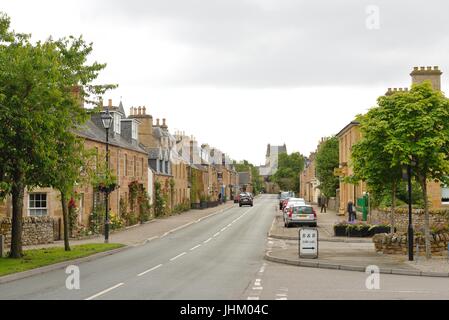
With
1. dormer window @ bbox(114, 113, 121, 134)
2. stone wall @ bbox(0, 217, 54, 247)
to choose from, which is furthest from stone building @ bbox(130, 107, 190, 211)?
stone wall @ bbox(0, 217, 54, 247)

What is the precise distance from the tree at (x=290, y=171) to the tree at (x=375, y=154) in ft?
356

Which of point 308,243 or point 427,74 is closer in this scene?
point 308,243

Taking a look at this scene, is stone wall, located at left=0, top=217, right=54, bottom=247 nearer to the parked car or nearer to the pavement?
the pavement

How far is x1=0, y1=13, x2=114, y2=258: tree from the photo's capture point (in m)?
20.2

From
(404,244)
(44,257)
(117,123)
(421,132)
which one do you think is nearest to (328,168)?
(117,123)

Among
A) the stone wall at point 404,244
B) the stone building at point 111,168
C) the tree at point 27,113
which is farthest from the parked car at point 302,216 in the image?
the tree at point 27,113

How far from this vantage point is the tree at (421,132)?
20656 mm

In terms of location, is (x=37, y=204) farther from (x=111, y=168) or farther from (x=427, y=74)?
(x=427, y=74)

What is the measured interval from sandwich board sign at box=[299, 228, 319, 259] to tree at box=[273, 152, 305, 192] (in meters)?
110

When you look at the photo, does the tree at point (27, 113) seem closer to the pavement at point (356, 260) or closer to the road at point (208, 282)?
the road at point (208, 282)

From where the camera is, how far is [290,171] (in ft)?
445

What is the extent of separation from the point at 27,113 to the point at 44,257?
599 centimetres
